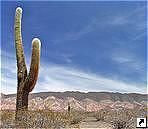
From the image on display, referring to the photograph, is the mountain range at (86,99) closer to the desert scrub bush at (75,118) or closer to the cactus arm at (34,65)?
the desert scrub bush at (75,118)

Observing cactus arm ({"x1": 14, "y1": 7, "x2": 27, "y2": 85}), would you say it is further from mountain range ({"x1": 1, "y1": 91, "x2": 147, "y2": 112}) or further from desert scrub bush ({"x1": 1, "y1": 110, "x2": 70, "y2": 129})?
mountain range ({"x1": 1, "y1": 91, "x2": 147, "y2": 112})

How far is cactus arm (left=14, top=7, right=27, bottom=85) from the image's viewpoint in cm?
1675

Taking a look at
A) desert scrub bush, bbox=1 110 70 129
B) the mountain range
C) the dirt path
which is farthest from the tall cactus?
the mountain range

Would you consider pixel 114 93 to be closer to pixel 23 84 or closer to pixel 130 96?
pixel 130 96

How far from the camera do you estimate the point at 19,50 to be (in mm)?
16984

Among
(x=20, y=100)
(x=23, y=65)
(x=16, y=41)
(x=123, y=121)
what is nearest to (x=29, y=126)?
(x=20, y=100)

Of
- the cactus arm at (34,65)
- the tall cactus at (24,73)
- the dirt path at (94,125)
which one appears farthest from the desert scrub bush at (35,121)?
the dirt path at (94,125)

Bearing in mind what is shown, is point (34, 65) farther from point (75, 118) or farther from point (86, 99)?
point (86, 99)

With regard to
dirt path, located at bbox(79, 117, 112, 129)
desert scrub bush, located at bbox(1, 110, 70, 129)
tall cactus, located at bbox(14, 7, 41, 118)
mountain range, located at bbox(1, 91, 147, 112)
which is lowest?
dirt path, located at bbox(79, 117, 112, 129)

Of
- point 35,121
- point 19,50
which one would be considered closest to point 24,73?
point 19,50

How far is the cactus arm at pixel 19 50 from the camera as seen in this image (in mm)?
16750

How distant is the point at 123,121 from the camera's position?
1897 centimetres

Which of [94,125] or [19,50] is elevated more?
[19,50]

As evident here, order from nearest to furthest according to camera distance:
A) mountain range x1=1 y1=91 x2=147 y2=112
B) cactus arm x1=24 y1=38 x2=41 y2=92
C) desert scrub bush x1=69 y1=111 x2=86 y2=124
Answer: cactus arm x1=24 y1=38 x2=41 y2=92 < desert scrub bush x1=69 y1=111 x2=86 y2=124 < mountain range x1=1 y1=91 x2=147 y2=112
